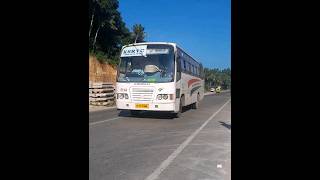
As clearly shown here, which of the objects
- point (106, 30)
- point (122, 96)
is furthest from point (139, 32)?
point (122, 96)

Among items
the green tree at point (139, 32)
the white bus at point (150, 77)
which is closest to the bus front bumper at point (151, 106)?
the white bus at point (150, 77)

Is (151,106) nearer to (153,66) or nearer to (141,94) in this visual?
(141,94)

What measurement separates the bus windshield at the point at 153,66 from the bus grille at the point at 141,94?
0.38m

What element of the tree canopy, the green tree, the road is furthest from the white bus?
the green tree

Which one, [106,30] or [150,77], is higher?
[106,30]

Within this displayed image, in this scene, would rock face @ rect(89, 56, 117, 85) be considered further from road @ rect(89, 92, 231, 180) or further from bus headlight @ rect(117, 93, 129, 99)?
road @ rect(89, 92, 231, 180)

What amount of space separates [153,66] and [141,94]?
116cm

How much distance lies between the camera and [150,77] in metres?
13.9

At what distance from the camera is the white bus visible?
544 inches

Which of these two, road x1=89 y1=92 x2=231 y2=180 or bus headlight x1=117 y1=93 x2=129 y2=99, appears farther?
bus headlight x1=117 y1=93 x2=129 y2=99

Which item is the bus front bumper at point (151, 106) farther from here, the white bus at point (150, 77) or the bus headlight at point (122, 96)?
the bus headlight at point (122, 96)

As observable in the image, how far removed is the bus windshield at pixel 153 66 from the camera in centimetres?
1384
